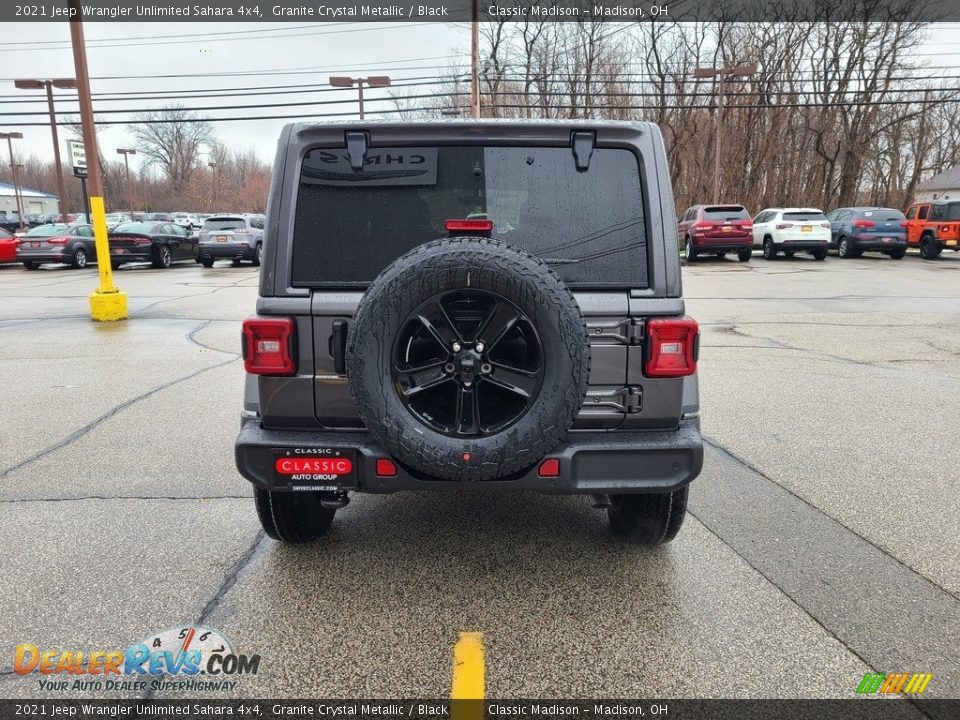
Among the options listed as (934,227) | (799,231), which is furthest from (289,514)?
(934,227)

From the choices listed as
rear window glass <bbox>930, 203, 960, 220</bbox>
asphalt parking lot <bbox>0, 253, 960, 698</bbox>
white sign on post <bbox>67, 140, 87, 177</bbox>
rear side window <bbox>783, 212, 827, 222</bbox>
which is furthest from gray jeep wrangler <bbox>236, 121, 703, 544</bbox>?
rear window glass <bbox>930, 203, 960, 220</bbox>

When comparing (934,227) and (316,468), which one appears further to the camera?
(934,227)

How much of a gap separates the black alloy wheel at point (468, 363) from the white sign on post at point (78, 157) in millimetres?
10717

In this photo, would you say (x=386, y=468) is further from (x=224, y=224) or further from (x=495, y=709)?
(x=224, y=224)

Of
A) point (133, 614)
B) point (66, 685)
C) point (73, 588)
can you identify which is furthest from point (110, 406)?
point (66, 685)

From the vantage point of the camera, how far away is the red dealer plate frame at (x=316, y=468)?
275 centimetres

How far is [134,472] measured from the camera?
448 centimetres

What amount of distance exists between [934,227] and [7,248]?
30.5 metres

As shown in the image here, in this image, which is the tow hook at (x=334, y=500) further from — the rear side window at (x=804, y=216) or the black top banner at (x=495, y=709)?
the rear side window at (x=804, y=216)

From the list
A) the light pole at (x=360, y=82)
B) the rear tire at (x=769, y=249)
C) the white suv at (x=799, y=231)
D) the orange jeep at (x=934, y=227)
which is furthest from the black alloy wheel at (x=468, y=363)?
the light pole at (x=360, y=82)

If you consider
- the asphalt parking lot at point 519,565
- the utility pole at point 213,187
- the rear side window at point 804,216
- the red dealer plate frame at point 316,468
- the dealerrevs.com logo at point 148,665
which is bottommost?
the asphalt parking lot at point 519,565

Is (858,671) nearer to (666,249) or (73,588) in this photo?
(666,249)

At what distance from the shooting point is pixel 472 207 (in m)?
2.90

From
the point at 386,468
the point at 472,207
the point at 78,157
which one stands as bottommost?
the point at 386,468
